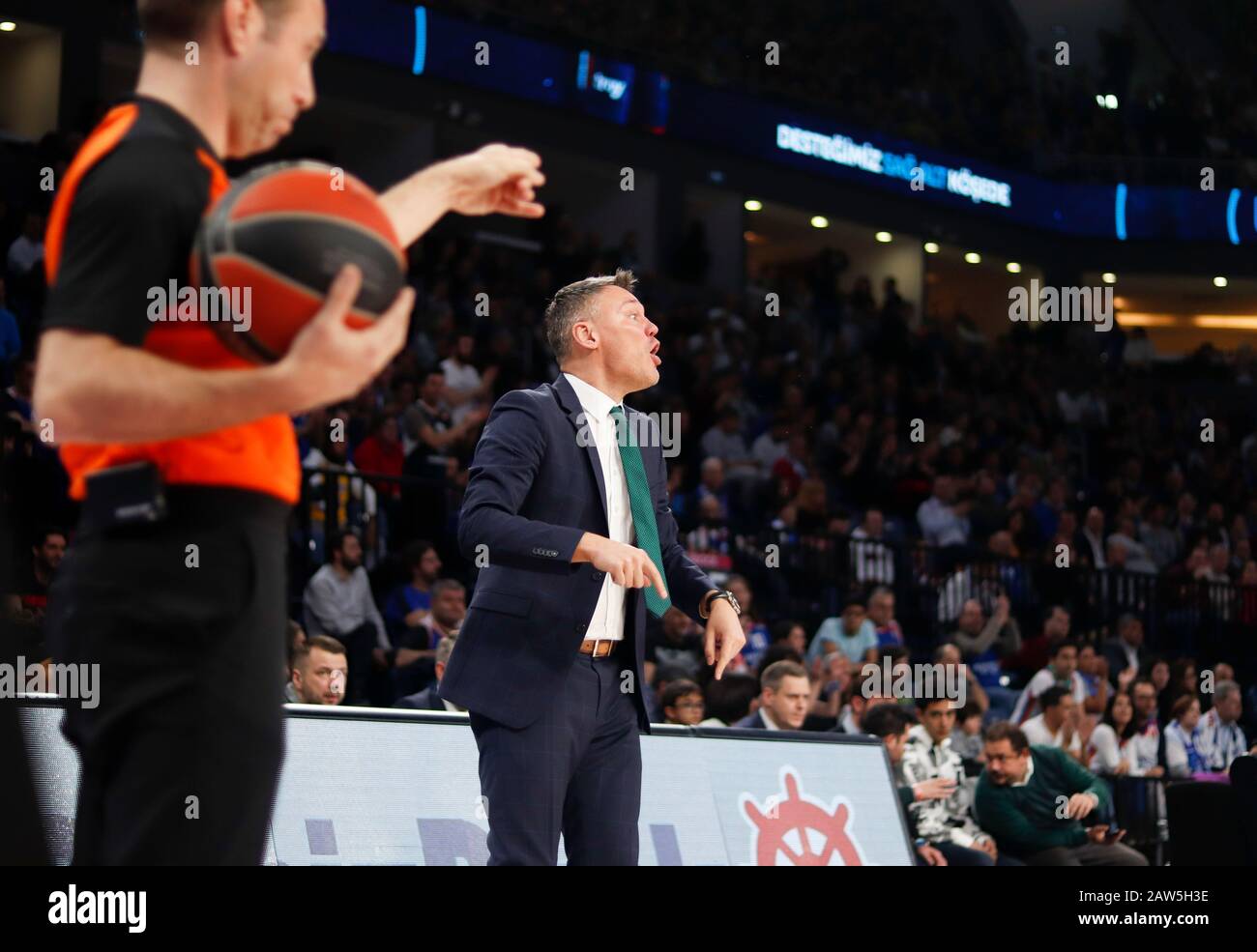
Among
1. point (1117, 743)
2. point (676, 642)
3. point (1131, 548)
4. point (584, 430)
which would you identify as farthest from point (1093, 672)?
point (584, 430)

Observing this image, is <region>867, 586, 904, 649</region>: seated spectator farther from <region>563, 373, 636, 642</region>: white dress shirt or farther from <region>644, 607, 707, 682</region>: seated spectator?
<region>563, 373, 636, 642</region>: white dress shirt

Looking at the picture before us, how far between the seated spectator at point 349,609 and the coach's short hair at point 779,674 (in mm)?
2393

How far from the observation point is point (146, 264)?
201 centimetres

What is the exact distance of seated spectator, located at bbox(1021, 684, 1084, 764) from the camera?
10812mm

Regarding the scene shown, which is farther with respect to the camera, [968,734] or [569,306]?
[968,734]

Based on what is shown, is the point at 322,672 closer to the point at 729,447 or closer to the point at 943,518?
the point at 729,447

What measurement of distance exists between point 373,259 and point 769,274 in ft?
79.6

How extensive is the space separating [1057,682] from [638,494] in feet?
29.8

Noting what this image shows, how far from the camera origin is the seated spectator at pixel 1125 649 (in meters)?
14.6

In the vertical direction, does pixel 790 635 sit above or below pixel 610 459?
below
